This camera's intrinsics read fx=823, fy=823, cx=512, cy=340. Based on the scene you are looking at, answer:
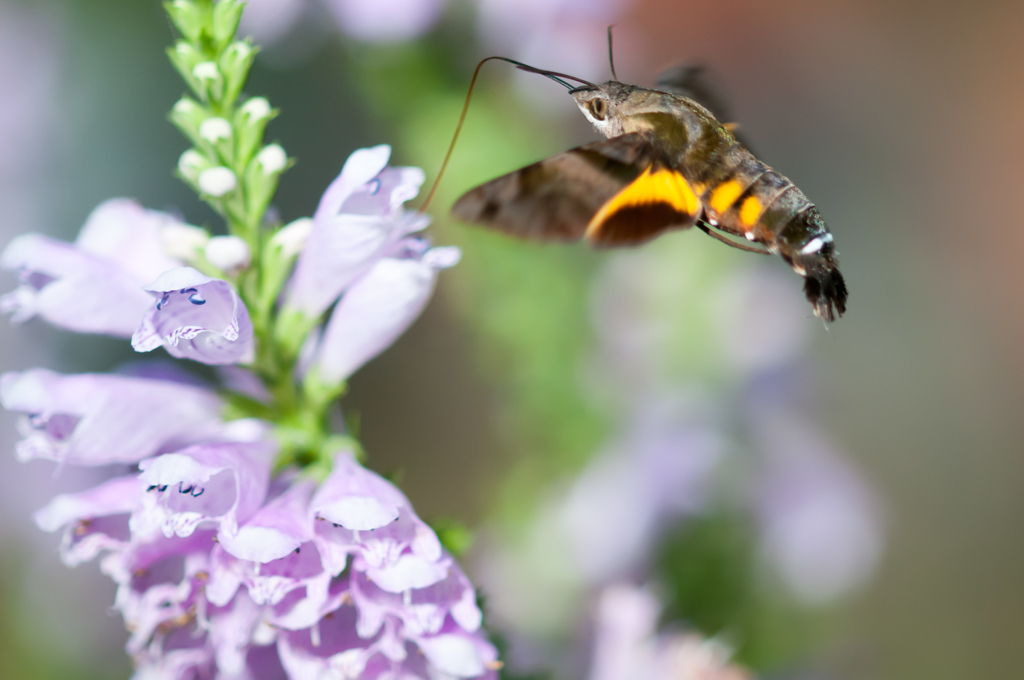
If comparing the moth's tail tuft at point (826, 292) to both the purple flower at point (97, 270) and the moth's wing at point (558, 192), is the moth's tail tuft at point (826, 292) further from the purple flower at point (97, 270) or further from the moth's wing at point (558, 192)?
the purple flower at point (97, 270)

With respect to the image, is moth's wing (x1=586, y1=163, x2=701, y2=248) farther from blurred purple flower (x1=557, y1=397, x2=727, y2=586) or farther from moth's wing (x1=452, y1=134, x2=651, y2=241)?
blurred purple flower (x1=557, y1=397, x2=727, y2=586)

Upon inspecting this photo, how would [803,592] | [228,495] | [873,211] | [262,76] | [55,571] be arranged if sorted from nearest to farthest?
1. [228,495]
2. [803,592]
3. [55,571]
4. [262,76]
5. [873,211]

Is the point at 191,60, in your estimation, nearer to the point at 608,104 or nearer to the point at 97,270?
the point at 97,270

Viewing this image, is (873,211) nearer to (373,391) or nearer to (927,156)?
(927,156)

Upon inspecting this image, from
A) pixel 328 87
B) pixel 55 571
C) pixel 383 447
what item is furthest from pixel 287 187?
pixel 55 571

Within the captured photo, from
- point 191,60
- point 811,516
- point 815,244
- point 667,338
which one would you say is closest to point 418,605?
point 191,60

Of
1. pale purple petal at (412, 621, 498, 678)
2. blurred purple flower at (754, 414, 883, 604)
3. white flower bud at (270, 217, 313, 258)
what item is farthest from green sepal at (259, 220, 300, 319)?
blurred purple flower at (754, 414, 883, 604)

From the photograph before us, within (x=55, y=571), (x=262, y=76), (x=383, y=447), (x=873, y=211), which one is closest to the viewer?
(x=55, y=571)
